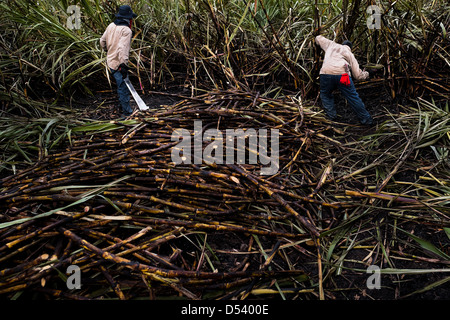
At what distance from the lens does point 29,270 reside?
4.34 ft

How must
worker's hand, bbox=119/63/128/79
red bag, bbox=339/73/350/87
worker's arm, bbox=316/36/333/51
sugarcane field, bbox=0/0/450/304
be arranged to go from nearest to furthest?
1. sugarcane field, bbox=0/0/450/304
2. red bag, bbox=339/73/350/87
3. worker's arm, bbox=316/36/333/51
4. worker's hand, bbox=119/63/128/79

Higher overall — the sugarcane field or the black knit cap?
the black knit cap

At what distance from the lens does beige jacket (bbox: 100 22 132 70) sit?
10.6ft

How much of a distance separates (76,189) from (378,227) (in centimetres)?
183

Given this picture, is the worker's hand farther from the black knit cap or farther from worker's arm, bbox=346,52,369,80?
worker's arm, bbox=346,52,369,80

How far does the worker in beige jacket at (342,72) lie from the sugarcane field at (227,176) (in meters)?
0.01

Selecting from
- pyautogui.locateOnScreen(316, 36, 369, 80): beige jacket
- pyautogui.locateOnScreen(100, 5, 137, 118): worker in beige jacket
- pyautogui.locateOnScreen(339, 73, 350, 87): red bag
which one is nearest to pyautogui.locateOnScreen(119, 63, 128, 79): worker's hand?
pyautogui.locateOnScreen(100, 5, 137, 118): worker in beige jacket

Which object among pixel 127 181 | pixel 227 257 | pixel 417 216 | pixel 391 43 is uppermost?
pixel 391 43

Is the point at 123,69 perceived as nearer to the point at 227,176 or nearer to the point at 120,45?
the point at 120,45

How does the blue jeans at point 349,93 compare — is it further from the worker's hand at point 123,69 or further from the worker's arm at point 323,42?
the worker's hand at point 123,69

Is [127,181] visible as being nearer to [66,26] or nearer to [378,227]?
[378,227]

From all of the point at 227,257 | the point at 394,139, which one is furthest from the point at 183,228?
the point at 394,139

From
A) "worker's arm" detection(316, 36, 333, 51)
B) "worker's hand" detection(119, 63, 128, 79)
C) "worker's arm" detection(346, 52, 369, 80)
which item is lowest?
"worker's hand" detection(119, 63, 128, 79)

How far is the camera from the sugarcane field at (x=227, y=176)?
56.0 inches
